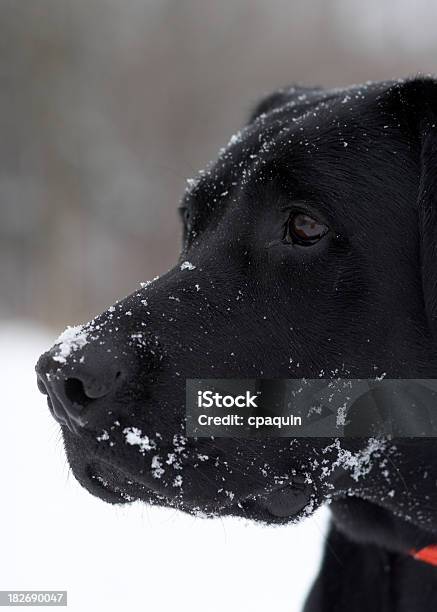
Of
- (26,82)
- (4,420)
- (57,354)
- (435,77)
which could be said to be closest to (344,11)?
(26,82)

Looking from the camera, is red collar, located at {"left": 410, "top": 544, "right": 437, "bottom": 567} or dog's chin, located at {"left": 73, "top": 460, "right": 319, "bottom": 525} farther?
red collar, located at {"left": 410, "top": 544, "right": 437, "bottom": 567}

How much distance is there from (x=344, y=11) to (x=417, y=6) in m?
1.93

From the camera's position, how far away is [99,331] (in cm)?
190

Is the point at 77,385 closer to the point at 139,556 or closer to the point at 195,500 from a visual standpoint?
the point at 195,500

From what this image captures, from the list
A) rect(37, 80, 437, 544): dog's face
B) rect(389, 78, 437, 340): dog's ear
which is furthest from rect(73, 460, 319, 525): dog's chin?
rect(389, 78, 437, 340): dog's ear

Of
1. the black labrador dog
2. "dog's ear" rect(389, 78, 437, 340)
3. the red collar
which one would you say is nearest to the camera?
the black labrador dog

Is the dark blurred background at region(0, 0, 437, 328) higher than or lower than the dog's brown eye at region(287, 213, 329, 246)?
higher

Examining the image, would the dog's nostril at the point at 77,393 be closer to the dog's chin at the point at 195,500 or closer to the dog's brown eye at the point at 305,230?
the dog's chin at the point at 195,500

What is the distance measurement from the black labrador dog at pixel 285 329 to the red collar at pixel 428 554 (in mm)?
142

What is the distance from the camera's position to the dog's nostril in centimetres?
181

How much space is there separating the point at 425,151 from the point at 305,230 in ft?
1.46

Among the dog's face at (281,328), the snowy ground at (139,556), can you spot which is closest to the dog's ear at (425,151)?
the dog's face at (281,328)

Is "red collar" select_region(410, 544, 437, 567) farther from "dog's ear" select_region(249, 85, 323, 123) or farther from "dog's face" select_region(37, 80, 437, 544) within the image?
"dog's ear" select_region(249, 85, 323, 123)

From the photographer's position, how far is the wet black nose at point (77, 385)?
178 centimetres
